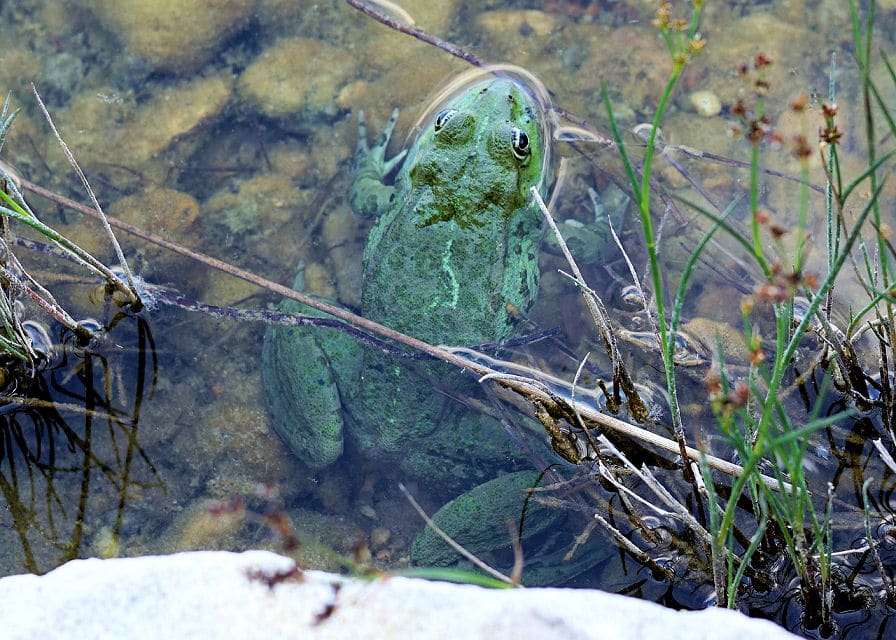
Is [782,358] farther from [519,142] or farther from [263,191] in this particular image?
[263,191]

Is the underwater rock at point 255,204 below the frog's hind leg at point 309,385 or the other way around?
the other way around

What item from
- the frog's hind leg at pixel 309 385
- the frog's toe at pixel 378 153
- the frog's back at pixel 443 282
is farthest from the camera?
the frog's toe at pixel 378 153

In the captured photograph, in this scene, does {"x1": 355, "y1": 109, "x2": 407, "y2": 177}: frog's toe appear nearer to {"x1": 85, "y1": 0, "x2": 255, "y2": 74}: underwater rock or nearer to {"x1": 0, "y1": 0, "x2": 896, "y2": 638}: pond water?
{"x1": 0, "y1": 0, "x2": 896, "y2": 638}: pond water

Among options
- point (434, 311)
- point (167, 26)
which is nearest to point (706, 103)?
point (434, 311)

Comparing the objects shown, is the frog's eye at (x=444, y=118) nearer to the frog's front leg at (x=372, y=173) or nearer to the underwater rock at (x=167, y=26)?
the frog's front leg at (x=372, y=173)

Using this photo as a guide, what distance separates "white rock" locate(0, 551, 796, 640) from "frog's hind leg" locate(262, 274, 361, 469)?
2086 mm

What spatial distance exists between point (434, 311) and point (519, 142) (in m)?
1.13

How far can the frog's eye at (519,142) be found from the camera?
13.1ft

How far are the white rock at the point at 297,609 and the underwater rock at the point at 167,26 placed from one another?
4.57 meters

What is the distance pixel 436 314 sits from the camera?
3939 millimetres

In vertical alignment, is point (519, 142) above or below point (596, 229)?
above

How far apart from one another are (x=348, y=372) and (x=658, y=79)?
3407mm

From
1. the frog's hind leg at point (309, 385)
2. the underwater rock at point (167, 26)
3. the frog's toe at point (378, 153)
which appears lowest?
the frog's hind leg at point (309, 385)

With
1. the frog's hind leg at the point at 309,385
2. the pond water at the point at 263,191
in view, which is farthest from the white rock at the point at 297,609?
the frog's hind leg at the point at 309,385
